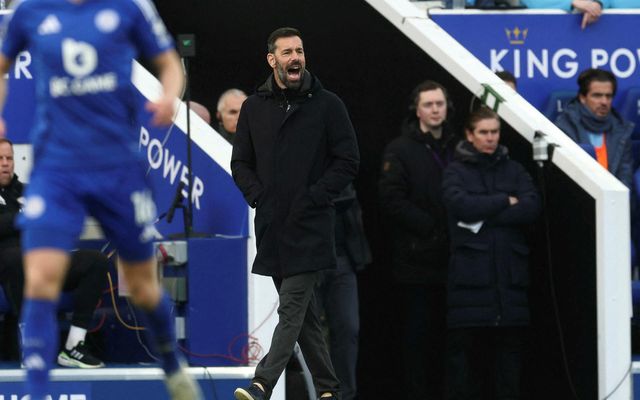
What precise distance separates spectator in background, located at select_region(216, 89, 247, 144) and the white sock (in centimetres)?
181

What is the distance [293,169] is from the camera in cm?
808

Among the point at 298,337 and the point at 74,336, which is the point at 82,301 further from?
the point at 298,337

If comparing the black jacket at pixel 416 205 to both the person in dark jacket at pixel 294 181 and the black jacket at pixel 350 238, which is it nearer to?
the black jacket at pixel 350 238

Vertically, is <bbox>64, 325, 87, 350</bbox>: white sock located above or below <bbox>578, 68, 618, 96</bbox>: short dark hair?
below

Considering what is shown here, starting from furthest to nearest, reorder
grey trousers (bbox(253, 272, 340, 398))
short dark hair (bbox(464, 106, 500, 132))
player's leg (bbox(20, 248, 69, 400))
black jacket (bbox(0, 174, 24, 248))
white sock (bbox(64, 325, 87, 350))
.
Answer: short dark hair (bbox(464, 106, 500, 132)), black jacket (bbox(0, 174, 24, 248)), white sock (bbox(64, 325, 87, 350)), grey trousers (bbox(253, 272, 340, 398)), player's leg (bbox(20, 248, 69, 400))

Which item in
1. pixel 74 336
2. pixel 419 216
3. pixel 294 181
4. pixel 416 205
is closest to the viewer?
pixel 294 181

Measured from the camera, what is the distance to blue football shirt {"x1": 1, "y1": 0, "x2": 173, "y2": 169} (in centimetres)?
618

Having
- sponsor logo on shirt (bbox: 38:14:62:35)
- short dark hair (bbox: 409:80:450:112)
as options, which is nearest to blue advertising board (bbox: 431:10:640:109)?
short dark hair (bbox: 409:80:450:112)

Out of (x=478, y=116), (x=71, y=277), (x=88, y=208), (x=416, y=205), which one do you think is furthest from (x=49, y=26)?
(x=416, y=205)

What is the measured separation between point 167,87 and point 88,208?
1.95 ft

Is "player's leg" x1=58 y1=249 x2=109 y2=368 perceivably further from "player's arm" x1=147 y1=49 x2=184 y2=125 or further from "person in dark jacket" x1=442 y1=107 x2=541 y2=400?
"player's arm" x1=147 y1=49 x2=184 y2=125

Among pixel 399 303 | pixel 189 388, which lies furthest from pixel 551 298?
pixel 189 388

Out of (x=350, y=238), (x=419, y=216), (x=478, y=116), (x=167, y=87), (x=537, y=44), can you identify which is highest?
(x=537, y=44)

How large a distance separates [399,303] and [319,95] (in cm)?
324
